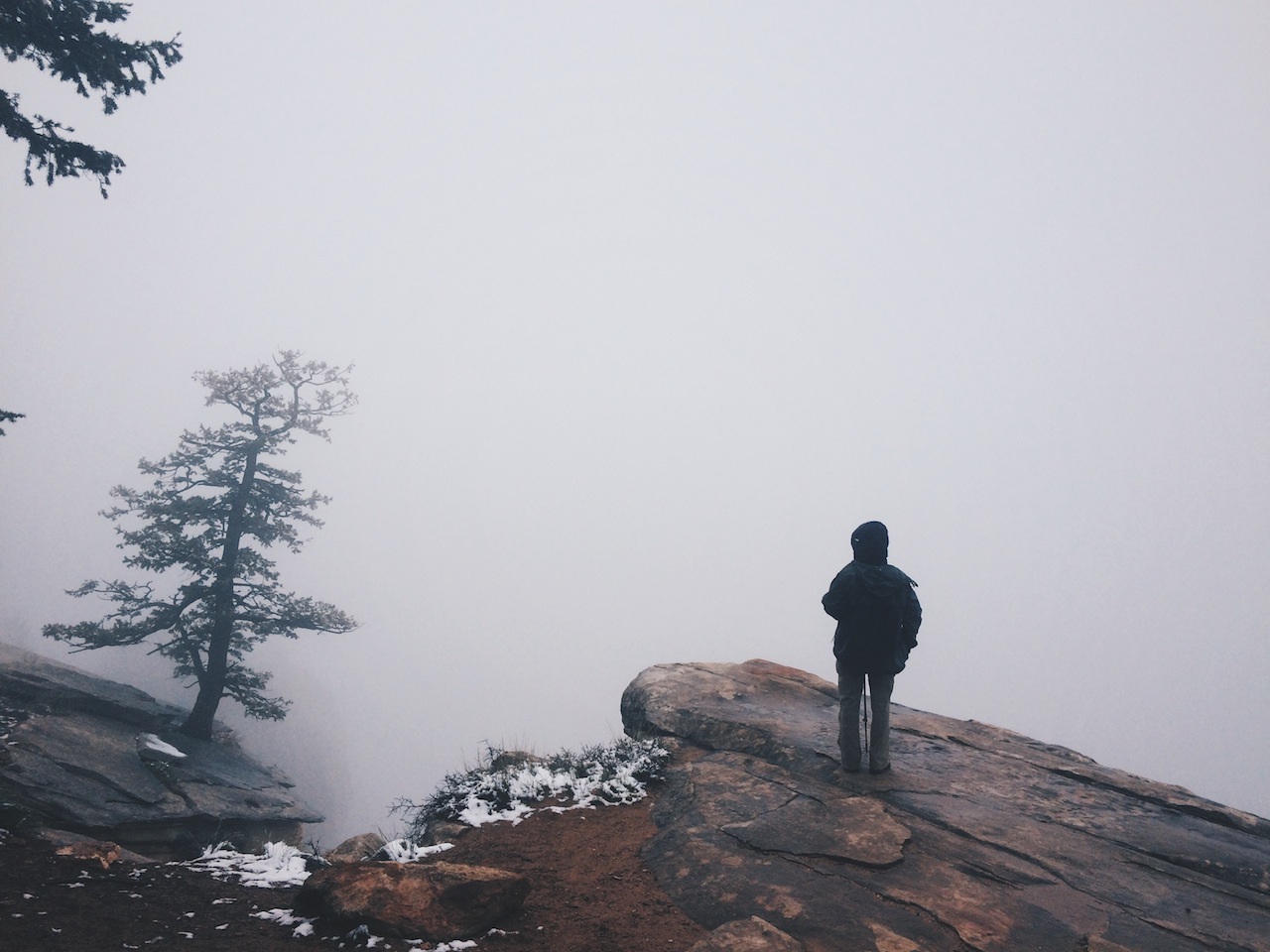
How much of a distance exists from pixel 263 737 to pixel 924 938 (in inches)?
1611

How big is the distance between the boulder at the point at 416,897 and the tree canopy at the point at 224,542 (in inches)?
701

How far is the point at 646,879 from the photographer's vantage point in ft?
17.2

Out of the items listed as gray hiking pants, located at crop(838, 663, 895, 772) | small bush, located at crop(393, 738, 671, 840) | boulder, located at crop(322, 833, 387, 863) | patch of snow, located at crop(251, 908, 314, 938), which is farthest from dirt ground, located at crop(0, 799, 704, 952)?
gray hiking pants, located at crop(838, 663, 895, 772)

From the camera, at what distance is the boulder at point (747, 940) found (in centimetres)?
357

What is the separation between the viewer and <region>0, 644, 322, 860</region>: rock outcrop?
421 inches

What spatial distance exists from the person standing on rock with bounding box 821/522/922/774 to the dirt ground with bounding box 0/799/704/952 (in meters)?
2.80

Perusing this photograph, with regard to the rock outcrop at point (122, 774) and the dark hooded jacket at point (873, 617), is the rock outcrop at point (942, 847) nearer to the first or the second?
the dark hooded jacket at point (873, 617)

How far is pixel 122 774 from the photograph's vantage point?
43.3 feet

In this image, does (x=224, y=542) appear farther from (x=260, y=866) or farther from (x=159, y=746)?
(x=260, y=866)

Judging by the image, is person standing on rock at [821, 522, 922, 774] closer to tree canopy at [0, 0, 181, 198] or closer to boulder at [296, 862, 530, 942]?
boulder at [296, 862, 530, 942]

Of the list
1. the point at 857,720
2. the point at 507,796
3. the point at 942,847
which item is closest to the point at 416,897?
the point at 507,796

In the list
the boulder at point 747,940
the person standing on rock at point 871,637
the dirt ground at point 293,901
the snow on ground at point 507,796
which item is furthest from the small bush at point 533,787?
the boulder at point 747,940

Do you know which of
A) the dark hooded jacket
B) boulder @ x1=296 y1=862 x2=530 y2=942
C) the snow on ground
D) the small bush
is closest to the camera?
boulder @ x1=296 y1=862 x2=530 y2=942

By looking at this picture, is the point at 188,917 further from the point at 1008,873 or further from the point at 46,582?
the point at 46,582
